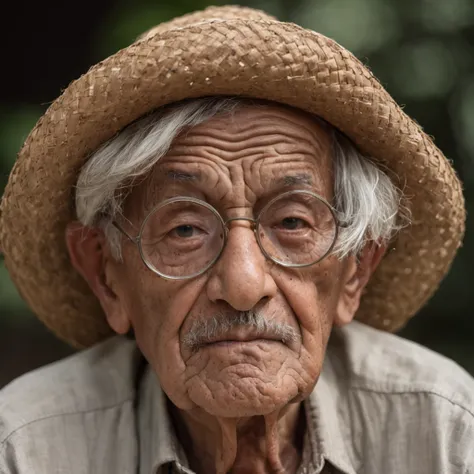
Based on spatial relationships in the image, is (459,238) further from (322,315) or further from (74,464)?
(74,464)

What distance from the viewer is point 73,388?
107 inches

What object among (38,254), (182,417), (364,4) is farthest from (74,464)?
(364,4)

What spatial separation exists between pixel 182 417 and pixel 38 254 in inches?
26.2

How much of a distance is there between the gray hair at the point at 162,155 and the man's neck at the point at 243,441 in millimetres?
530

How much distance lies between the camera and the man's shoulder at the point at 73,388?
2.61m

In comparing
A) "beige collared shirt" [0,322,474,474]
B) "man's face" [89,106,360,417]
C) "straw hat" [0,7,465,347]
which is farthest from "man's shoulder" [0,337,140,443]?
"man's face" [89,106,360,417]

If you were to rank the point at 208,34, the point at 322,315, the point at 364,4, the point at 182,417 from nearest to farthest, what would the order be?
the point at 208,34 → the point at 322,315 → the point at 182,417 → the point at 364,4

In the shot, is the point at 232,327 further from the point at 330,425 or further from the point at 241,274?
the point at 330,425

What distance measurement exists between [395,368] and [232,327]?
2.45 feet

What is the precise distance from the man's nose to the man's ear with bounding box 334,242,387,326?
1.19 feet

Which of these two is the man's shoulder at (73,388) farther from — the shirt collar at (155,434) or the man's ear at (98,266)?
the man's ear at (98,266)

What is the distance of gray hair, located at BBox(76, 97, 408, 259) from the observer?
235 cm

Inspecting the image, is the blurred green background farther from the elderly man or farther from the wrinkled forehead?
the wrinkled forehead

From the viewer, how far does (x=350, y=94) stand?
2.31m
